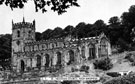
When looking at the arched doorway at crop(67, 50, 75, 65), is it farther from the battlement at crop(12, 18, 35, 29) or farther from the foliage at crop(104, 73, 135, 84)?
the foliage at crop(104, 73, 135, 84)

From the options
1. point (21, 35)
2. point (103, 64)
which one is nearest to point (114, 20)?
point (21, 35)

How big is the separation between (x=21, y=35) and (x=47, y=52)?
8.76 metres

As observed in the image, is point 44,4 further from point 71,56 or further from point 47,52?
point 47,52

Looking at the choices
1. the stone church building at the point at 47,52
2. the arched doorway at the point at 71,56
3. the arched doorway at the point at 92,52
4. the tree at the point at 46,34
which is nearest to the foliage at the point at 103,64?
the stone church building at the point at 47,52

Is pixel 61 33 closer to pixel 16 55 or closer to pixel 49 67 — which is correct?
pixel 16 55

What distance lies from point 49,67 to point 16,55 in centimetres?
1347

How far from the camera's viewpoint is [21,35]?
3868 inches

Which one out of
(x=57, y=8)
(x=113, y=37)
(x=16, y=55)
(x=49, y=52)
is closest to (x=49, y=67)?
(x=49, y=52)

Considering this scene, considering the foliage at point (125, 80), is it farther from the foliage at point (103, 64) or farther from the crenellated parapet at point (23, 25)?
the crenellated parapet at point (23, 25)

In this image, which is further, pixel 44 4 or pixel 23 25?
pixel 23 25

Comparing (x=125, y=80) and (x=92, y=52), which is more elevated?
(x=92, y=52)

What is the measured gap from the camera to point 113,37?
4225 inches

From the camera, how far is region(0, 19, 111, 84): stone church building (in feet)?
285

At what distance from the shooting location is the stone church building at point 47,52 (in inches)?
3422
